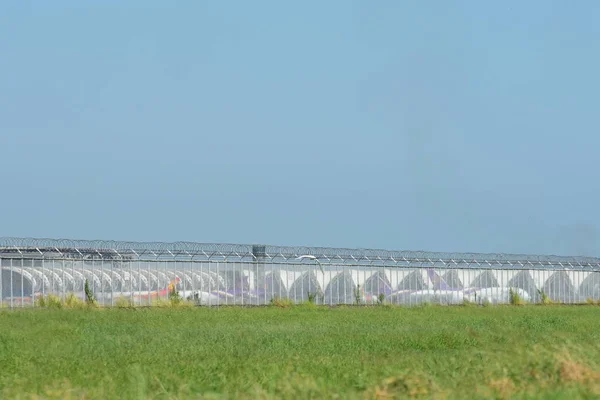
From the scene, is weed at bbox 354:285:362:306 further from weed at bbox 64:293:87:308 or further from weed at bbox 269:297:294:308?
weed at bbox 64:293:87:308

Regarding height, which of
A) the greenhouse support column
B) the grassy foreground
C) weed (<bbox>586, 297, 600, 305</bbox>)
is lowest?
the grassy foreground

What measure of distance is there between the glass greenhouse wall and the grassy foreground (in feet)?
31.3

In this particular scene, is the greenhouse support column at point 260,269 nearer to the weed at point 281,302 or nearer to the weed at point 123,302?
the weed at point 281,302

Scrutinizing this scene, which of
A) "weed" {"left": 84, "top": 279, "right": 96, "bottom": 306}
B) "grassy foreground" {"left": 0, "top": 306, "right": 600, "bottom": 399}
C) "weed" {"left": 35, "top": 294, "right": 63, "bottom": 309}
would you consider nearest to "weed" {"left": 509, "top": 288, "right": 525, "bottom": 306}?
"grassy foreground" {"left": 0, "top": 306, "right": 600, "bottom": 399}

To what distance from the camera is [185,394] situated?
13.2 metres

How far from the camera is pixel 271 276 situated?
163 ft

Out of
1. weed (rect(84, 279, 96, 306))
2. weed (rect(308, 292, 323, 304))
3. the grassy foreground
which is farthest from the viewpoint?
weed (rect(308, 292, 323, 304))

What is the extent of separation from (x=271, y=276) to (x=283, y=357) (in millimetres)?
30133

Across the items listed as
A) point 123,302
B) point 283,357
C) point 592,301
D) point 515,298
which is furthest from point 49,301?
point 592,301

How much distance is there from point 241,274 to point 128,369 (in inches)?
1277

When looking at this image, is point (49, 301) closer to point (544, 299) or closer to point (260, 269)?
point (260, 269)

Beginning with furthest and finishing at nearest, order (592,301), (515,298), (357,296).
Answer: (592,301), (515,298), (357,296)

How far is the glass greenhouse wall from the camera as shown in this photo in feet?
139

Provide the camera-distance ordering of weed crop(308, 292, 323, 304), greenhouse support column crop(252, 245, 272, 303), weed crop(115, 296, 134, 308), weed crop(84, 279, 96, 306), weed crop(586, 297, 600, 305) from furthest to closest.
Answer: weed crop(586, 297, 600, 305) < greenhouse support column crop(252, 245, 272, 303) < weed crop(308, 292, 323, 304) < weed crop(115, 296, 134, 308) < weed crop(84, 279, 96, 306)
